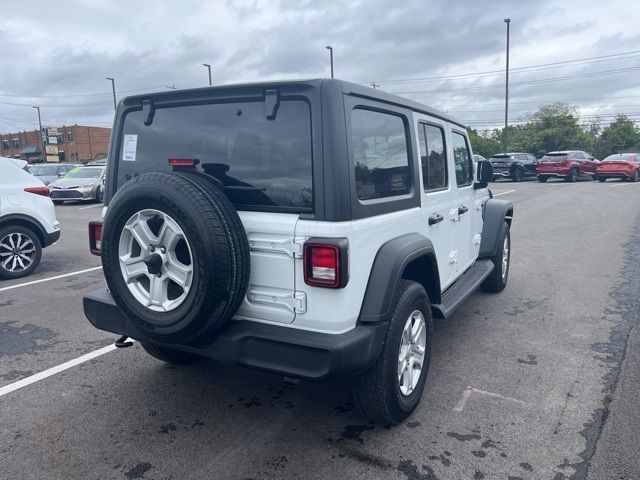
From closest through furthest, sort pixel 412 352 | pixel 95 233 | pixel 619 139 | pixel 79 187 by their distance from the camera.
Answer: pixel 412 352
pixel 95 233
pixel 79 187
pixel 619 139

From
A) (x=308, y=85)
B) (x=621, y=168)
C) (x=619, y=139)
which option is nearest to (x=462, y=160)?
(x=308, y=85)

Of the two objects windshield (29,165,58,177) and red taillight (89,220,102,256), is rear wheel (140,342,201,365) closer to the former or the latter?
red taillight (89,220,102,256)

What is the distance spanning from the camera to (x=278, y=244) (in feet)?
9.18

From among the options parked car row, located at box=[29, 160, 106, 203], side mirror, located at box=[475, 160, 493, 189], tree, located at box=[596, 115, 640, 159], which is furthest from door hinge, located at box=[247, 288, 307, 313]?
tree, located at box=[596, 115, 640, 159]

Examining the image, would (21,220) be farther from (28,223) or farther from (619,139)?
(619,139)

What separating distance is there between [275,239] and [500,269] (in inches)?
155

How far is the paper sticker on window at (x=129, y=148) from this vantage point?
11.2 ft

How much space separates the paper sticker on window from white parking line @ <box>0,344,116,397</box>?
5.93 ft

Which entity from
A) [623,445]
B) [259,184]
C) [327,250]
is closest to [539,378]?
[623,445]

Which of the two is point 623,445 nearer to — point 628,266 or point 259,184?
point 259,184

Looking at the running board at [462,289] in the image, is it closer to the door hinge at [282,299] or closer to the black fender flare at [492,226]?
the black fender flare at [492,226]

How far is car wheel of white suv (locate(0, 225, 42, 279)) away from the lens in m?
7.16

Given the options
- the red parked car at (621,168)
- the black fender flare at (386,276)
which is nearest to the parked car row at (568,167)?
the red parked car at (621,168)

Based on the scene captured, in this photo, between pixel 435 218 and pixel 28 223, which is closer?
pixel 435 218
